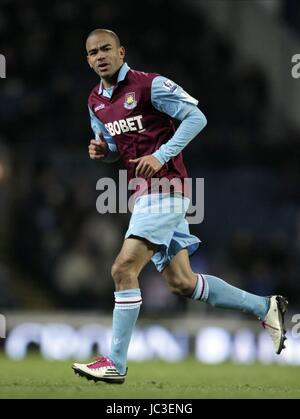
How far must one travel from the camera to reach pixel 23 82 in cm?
1542

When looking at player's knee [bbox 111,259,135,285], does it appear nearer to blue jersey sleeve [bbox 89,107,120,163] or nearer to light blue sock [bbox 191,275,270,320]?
light blue sock [bbox 191,275,270,320]

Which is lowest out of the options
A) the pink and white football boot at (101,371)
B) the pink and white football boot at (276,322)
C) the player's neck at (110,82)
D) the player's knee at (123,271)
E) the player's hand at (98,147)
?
the pink and white football boot at (101,371)

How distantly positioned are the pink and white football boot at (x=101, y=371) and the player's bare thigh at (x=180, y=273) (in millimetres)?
688

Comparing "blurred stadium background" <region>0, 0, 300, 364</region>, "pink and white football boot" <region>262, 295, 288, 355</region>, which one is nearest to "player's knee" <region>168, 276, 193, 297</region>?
"pink and white football boot" <region>262, 295, 288, 355</region>

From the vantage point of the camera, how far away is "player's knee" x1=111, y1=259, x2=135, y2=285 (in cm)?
660

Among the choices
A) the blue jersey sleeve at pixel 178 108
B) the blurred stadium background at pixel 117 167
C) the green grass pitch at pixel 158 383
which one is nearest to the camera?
the green grass pitch at pixel 158 383

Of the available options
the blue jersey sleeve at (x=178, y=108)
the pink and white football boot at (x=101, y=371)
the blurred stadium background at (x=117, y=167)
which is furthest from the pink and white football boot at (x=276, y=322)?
the blurred stadium background at (x=117, y=167)

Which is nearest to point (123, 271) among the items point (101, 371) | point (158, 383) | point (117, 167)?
point (101, 371)

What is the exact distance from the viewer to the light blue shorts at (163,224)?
6.68m

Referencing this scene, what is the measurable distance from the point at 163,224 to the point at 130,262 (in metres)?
0.33

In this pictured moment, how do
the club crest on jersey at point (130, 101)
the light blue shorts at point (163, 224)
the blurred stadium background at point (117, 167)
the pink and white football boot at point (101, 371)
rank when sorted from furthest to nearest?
1. the blurred stadium background at point (117, 167)
2. the club crest on jersey at point (130, 101)
3. the light blue shorts at point (163, 224)
4. the pink and white football boot at point (101, 371)

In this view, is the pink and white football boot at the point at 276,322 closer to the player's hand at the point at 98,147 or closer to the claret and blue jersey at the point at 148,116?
the claret and blue jersey at the point at 148,116

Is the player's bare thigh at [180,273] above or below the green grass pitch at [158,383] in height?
above

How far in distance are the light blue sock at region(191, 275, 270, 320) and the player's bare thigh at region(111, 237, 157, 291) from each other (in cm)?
56
